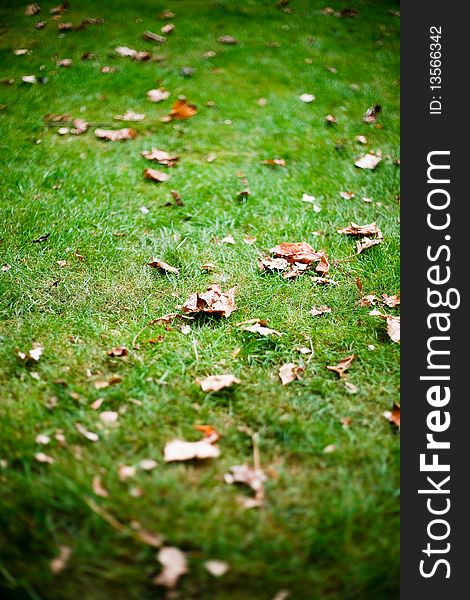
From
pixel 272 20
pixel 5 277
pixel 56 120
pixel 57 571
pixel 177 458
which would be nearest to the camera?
pixel 57 571

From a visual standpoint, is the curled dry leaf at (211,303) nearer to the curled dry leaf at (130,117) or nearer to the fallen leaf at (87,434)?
the fallen leaf at (87,434)

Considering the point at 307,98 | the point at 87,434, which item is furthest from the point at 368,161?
the point at 87,434

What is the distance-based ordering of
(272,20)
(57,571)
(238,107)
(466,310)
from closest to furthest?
(57,571), (466,310), (238,107), (272,20)

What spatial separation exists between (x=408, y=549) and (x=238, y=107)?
3.94 metres

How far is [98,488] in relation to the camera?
1.47m

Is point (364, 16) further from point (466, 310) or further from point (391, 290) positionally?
point (466, 310)

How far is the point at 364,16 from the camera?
20.0ft

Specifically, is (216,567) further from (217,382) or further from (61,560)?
(217,382)

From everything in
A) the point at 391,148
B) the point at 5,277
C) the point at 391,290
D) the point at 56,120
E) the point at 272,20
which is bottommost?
the point at 391,290

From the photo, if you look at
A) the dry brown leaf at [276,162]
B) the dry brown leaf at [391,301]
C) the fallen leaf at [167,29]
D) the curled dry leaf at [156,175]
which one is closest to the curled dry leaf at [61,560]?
the dry brown leaf at [391,301]

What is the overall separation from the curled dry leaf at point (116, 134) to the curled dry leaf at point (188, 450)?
297 centimetres

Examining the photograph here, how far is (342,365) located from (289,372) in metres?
0.27

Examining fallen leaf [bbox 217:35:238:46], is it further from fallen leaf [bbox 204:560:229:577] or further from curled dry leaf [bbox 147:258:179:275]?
fallen leaf [bbox 204:560:229:577]

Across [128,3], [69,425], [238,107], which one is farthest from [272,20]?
[69,425]
